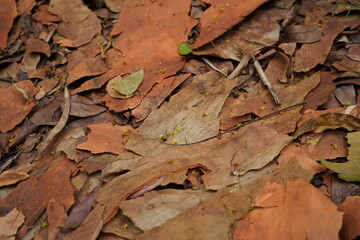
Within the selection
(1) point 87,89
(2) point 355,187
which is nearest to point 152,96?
(1) point 87,89

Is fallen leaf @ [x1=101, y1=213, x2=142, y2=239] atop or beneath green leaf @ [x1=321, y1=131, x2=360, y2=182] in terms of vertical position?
beneath

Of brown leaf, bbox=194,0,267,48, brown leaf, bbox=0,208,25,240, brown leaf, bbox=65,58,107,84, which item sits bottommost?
brown leaf, bbox=0,208,25,240

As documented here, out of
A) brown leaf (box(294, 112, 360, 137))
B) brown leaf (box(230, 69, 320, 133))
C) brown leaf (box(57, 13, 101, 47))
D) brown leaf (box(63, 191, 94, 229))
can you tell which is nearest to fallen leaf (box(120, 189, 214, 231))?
brown leaf (box(63, 191, 94, 229))

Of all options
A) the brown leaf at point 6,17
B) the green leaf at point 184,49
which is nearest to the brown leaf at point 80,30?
the brown leaf at point 6,17

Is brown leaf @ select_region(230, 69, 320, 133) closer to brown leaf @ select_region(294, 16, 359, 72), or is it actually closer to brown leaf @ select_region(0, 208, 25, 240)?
brown leaf @ select_region(294, 16, 359, 72)

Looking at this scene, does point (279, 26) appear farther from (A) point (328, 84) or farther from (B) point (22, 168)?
(B) point (22, 168)

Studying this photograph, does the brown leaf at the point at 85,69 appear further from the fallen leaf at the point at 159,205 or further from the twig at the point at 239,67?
the fallen leaf at the point at 159,205
